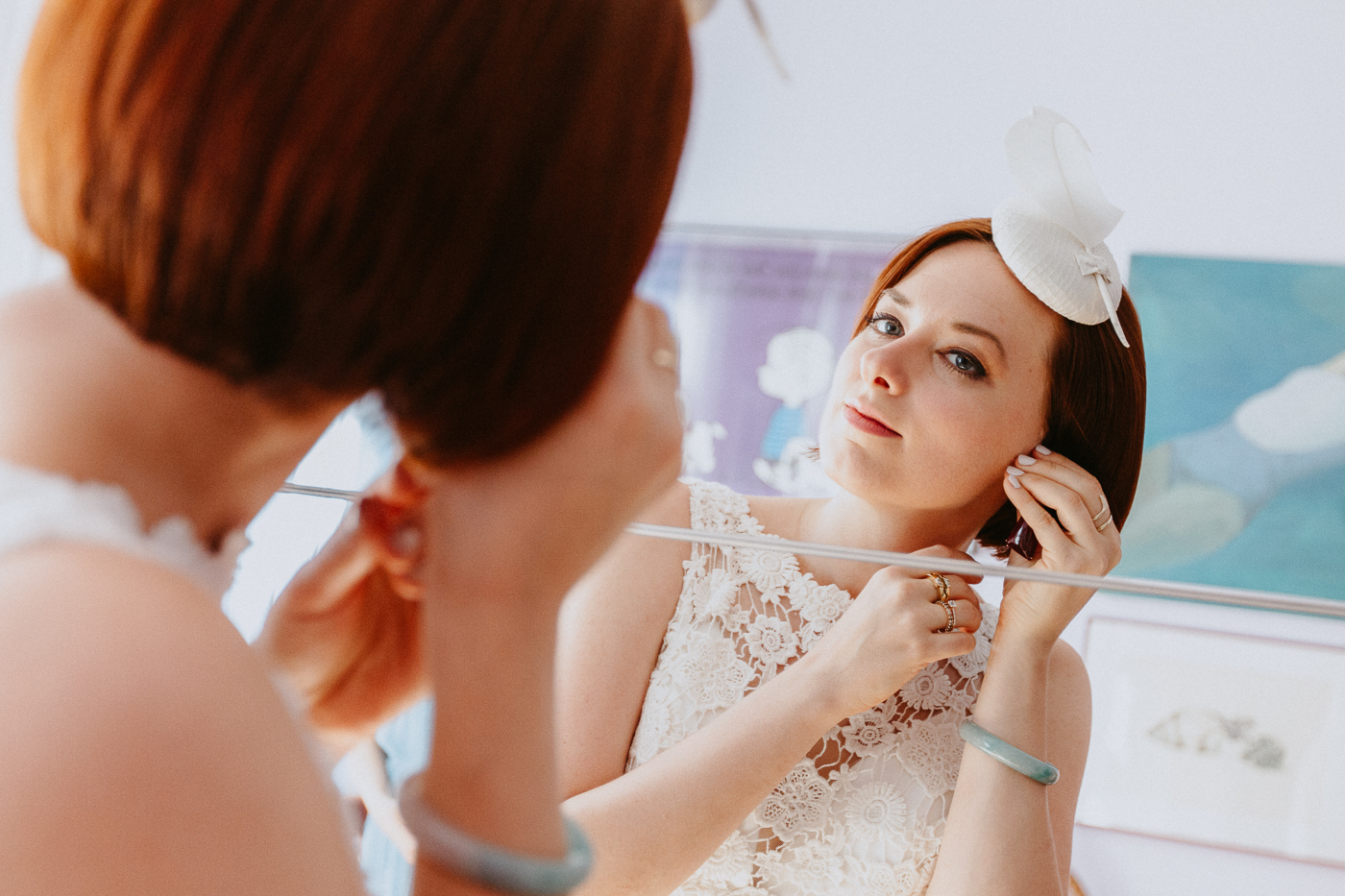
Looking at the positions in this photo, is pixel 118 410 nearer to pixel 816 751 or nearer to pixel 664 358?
pixel 664 358

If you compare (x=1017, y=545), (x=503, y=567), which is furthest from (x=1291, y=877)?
(x=503, y=567)

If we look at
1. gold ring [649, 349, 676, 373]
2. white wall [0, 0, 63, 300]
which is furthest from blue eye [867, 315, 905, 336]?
white wall [0, 0, 63, 300]

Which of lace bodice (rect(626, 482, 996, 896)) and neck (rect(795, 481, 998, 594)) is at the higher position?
neck (rect(795, 481, 998, 594))

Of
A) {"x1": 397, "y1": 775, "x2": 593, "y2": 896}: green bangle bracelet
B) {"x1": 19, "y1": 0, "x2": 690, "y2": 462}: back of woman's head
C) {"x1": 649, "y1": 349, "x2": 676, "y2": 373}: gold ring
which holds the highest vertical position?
{"x1": 19, "y1": 0, "x2": 690, "y2": 462}: back of woman's head

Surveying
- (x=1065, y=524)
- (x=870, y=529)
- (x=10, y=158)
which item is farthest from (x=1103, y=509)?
(x=10, y=158)

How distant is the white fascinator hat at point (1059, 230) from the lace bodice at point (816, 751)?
0.19 meters

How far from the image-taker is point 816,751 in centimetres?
59

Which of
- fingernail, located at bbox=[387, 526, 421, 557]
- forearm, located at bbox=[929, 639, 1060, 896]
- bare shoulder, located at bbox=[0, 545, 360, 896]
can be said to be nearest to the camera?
bare shoulder, located at bbox=[0, 545, 360, 896]

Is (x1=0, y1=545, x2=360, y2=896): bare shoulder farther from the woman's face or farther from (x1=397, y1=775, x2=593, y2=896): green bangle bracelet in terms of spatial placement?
the woman's face

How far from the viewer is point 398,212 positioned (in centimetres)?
21

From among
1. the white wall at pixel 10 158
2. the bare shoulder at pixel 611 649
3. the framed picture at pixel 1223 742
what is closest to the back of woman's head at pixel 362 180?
the bare shoulder at pixel 611 649

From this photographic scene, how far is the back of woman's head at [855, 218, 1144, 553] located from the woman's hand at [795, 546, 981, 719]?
0.04 metres

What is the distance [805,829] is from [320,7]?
1.77ft

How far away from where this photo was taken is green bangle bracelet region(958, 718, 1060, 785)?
54 cm
